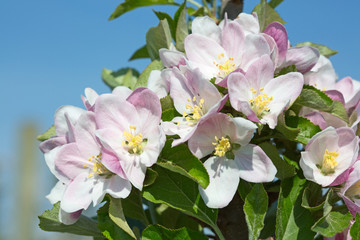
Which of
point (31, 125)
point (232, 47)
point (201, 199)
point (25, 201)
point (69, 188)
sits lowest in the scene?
point (25, 201)

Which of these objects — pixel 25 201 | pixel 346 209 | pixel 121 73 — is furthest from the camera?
pixel 25 201

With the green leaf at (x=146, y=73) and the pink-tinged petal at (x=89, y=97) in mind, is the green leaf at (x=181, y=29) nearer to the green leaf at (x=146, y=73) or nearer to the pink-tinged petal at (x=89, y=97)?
the green leaf at (x=146, y=73)

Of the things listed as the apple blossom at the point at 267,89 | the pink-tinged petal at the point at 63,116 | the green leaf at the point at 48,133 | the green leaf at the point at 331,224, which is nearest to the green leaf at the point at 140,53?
the green leaf at the point at 48,133

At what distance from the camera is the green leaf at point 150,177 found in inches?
38.3

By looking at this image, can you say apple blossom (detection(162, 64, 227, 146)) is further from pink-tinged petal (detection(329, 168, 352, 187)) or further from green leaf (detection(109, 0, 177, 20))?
green leaf (detection(109, 0, 177, 20))

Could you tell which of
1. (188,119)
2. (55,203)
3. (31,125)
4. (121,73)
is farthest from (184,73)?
(31,125)

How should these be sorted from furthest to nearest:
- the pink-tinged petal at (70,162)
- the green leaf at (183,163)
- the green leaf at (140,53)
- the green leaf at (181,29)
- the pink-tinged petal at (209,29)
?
the green leaf at (140,53), the green leaf at (181,29), the pink-tinged petal at (209,29), the pink-tinged petal at (70,162), the green leaf at (183,163)

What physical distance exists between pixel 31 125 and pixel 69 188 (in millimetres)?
9505

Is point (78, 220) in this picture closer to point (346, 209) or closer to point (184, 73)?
point (184, 73)

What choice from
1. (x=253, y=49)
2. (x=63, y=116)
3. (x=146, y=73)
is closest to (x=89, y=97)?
(x=63, y=116)

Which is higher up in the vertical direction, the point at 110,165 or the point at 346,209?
the point at 110,165

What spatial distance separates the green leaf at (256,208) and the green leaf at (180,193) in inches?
3.2

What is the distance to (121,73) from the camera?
1781 mm

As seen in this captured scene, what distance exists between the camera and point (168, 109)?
41.8 inches
